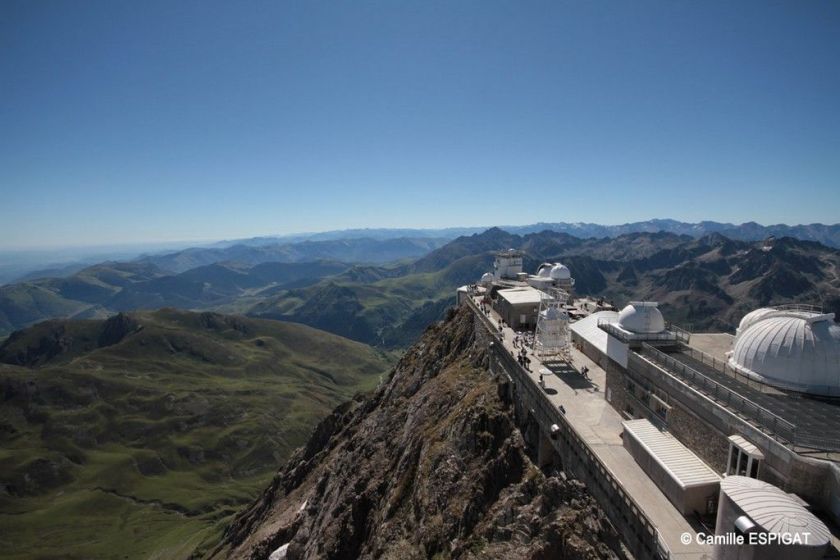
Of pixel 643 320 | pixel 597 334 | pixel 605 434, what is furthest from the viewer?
pixel 597 334

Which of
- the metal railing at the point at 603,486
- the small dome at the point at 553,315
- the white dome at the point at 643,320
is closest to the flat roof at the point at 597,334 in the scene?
the white dome at the point at 643,320

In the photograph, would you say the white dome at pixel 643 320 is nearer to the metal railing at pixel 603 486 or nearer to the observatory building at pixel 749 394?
the observatory building at pixel 749 394

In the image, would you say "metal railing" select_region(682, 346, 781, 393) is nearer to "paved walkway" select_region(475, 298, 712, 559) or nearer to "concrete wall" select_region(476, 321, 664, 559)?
"paved walkway" select_region(475, 298, 712, 559)

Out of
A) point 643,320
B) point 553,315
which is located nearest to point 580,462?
point 643,320

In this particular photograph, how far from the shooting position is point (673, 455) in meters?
28.2

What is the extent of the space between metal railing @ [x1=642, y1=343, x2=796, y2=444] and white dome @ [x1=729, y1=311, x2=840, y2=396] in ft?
12.1

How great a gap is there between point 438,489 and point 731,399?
2566 cm

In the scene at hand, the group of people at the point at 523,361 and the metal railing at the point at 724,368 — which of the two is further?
the group of people at the point at 523,361

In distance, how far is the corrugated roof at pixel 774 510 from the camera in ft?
60.4

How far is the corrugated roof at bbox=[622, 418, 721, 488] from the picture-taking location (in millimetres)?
25531

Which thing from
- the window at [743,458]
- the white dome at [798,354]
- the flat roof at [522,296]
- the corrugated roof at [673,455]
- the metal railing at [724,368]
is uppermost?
the white dome at [798,354]

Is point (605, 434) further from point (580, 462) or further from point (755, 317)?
point (755, 317)

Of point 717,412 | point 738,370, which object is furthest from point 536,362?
point 717,412

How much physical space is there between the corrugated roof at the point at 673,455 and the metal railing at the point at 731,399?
12.9 ft
